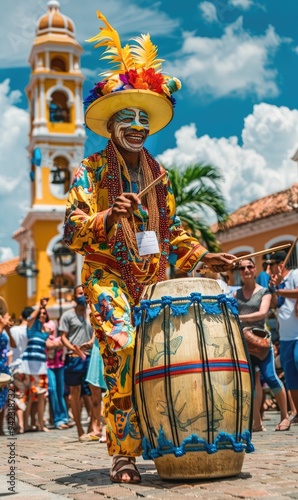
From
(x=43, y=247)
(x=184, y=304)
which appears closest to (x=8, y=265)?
(x=43, y=247)

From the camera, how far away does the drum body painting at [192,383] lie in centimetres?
418

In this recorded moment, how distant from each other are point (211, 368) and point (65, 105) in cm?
4657

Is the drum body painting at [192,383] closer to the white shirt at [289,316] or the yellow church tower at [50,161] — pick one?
the white shirt at [289,316]

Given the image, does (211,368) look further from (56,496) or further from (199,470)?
(56,496)

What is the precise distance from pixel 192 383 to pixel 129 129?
5.31ft

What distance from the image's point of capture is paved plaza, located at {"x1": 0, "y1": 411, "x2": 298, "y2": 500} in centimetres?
393

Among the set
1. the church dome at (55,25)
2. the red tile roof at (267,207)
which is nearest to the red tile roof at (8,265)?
the church dome at (55,25)

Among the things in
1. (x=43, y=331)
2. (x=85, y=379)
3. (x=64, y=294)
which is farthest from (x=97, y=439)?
(x=64, y=294)

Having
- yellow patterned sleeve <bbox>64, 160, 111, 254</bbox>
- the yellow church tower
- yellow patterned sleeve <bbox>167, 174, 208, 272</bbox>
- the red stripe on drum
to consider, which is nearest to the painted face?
yellow patterned sleeve <bbox>64, 160, 111, 254</bbox>

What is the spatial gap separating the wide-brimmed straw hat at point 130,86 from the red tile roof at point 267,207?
22.7 m

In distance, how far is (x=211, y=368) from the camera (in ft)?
13.8

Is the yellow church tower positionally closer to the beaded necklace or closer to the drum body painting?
the beaded necklace

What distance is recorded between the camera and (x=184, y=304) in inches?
169

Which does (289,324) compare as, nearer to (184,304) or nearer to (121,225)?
(121,225)
